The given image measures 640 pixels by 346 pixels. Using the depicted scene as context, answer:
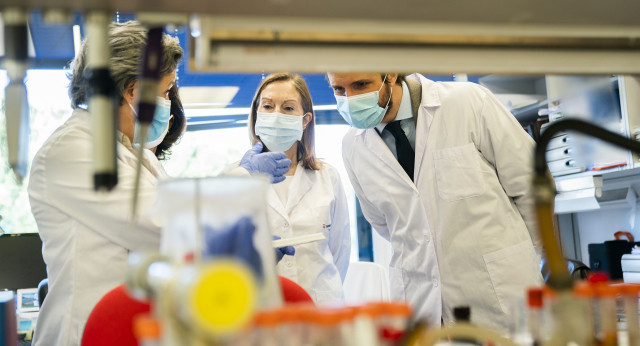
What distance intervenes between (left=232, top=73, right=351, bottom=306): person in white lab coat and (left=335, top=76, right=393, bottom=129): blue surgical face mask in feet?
1.20

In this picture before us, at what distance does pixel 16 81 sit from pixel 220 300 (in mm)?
454

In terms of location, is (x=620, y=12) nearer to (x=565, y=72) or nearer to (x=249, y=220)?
(x=565, y=72)

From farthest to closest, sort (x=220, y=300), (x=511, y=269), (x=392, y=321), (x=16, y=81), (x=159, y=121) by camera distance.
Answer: (x=511, y=269)
(x=159, y=121)
(x=16, y=81)
(x=392, y=321)
(x=220, y=300)

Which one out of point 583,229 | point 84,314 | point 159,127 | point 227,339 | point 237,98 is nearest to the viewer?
point 227,339

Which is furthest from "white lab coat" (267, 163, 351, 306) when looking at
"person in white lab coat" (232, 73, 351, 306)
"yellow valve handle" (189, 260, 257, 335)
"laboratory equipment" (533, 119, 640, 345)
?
"yellow valve handle" (189, 260, 257, 335)

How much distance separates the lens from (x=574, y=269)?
103 inches

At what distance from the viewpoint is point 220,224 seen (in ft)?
2.13

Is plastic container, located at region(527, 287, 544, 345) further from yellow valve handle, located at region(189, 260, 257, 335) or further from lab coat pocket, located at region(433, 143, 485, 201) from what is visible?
lab coat pocket, located at region(433, 143, 485, 201)

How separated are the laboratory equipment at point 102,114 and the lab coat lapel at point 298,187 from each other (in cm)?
168

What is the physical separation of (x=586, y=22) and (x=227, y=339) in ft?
2.18

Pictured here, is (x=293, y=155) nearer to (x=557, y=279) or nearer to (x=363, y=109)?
(x=363, y=109)

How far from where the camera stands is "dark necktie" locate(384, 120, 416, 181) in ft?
7.01

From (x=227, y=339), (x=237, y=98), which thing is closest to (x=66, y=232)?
(x=227, y=339)

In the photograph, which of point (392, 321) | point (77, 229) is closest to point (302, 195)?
point (77, 229)
